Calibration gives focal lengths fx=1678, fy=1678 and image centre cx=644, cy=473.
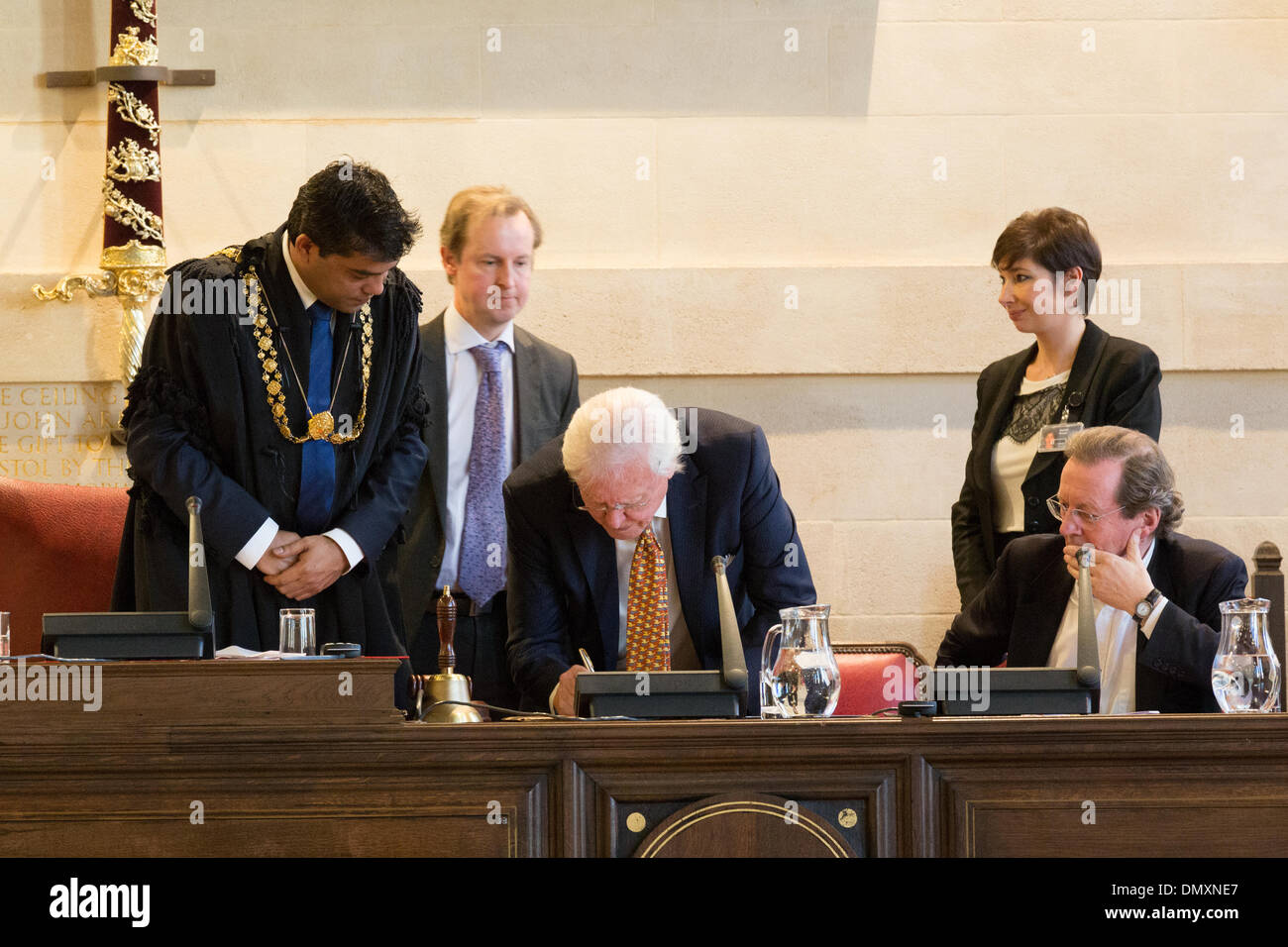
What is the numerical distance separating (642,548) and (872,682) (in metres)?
0.80

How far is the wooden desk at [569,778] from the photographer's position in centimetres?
237

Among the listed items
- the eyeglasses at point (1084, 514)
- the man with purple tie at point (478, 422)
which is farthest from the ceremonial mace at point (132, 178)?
the eyeglasses at point (1084, 514)

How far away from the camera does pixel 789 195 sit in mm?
5277

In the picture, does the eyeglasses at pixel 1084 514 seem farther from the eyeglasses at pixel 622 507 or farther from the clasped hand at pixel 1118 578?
the eyeglasses at pixel 622 507

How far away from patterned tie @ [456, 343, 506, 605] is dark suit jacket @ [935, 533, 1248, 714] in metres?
1.13

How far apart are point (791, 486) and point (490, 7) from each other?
1767mm

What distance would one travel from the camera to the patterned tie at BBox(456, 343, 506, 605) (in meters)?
4.01

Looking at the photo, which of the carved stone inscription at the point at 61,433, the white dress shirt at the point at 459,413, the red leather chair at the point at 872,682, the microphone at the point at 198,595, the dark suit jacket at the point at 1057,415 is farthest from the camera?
the carved stone inscription at the point at 61,433

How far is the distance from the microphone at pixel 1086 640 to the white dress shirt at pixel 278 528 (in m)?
Answer: 1.45

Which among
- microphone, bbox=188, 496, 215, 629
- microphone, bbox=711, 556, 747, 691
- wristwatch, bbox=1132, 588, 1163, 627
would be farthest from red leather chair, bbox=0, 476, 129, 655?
wristwatch, bbox=1132, 588, 1163, 627

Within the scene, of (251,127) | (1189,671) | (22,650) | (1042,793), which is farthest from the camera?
(251,127)
